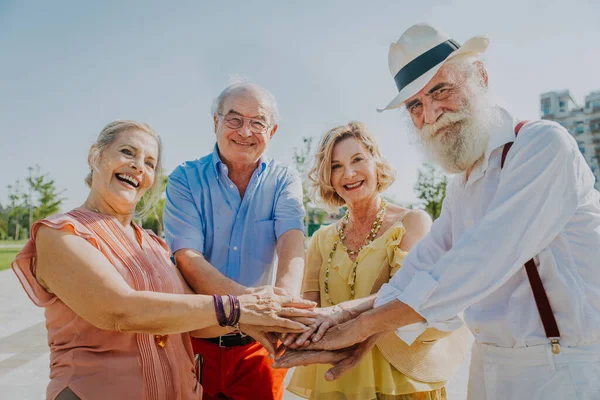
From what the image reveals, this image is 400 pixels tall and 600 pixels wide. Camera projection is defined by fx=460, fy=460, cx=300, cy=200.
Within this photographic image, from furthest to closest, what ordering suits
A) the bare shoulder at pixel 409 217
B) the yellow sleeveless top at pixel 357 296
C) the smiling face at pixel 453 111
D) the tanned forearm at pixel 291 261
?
the bare shoulder at pixel 409 217 → the tanned forearm at pixel 291 261 → the yellow sleeveless top at pixel 357 296 → the smiling face at pixel 453 111

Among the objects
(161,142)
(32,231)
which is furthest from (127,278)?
(161,142)

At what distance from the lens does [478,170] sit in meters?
2.13

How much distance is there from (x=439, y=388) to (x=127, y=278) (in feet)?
5.76

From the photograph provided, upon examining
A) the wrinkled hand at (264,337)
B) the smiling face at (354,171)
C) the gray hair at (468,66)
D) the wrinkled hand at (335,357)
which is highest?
the gray hair at (468,66)

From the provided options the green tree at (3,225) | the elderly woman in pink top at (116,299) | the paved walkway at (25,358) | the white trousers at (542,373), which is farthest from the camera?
the green tree at (3,225)

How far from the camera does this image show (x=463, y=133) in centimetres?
228

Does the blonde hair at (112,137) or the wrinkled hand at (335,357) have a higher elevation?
the blonde hair at (112,137)

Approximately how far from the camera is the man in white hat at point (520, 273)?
1766 millimetres

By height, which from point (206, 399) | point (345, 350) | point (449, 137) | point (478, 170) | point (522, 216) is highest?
point (449, 137)

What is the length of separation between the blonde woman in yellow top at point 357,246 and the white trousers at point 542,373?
59cm

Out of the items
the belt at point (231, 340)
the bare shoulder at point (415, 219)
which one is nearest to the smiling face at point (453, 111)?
the bare shoulder at point (415, 219)

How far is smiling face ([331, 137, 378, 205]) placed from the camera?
9.76 ft

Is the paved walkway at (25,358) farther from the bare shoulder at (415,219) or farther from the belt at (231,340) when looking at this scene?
the bare shoulder at (415,219)

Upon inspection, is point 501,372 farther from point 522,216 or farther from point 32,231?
point 32,231
